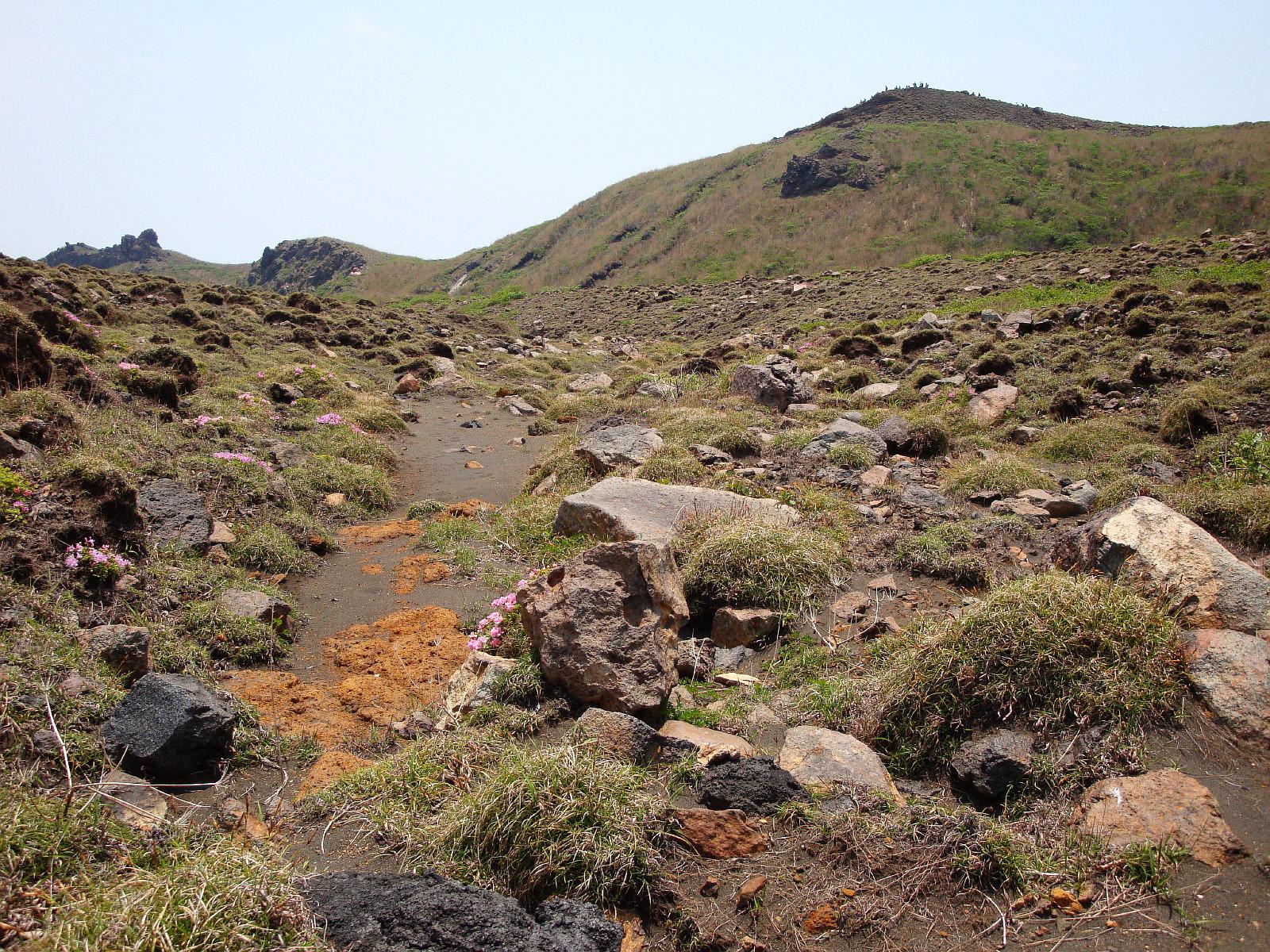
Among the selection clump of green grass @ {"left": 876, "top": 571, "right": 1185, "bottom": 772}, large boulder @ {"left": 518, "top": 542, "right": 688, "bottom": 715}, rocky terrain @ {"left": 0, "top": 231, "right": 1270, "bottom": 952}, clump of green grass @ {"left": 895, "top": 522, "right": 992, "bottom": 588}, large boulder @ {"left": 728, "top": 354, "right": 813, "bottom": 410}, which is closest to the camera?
rocky terrain @ {"left": 0, "top": 231, "right": 1270, "bottom": 952}

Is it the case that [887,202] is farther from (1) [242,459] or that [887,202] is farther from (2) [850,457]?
(1) [242,459]

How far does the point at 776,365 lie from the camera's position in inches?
485

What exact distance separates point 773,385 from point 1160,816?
9375mm

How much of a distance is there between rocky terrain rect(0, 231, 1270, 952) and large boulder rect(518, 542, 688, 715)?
2 centimetres

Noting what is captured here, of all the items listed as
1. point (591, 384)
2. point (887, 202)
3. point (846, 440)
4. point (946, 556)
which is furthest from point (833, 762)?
point (887, 202)

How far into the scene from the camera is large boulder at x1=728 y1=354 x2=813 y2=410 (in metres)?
11.7

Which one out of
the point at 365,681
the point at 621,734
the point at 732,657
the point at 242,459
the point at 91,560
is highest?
the point at 242,459

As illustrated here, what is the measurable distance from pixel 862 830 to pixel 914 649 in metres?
1.19

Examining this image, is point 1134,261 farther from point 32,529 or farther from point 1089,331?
point 32,529

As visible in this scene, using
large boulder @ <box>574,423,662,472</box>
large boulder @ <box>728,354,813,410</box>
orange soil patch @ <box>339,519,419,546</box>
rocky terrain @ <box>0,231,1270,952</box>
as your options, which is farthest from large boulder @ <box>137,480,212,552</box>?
large boulder @ <box>728,354,813,410</box>

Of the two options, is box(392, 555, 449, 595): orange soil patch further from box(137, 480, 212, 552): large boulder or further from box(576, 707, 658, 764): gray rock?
box(576, 707, 658, 764): gray rock

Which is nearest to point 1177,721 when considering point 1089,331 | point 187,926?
point 187,926

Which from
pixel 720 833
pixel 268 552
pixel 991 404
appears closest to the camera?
pixel 720 833

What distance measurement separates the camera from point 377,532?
826cm
